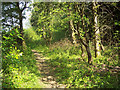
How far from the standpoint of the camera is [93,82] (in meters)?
6.23

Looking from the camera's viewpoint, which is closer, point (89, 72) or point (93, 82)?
point (93, 82)

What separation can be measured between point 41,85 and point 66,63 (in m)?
3.31

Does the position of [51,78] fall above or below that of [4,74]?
below

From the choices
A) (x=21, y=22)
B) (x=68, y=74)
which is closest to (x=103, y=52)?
(x=68, y=74)

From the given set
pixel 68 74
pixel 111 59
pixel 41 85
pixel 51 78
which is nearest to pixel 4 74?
pixel 41 85

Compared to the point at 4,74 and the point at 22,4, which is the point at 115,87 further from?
the point at 22,4

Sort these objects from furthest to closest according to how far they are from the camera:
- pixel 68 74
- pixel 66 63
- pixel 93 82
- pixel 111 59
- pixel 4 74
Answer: pixel 66 63, pixel 111 59, pixel 68 74, pixel 93 82, pixel 4 74

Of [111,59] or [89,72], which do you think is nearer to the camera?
[89,72]

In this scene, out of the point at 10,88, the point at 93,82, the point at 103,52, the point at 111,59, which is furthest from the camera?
the point at 103,52

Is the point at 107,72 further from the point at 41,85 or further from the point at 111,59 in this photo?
the point at 41,85

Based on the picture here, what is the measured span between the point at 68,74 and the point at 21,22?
7945 millimetres

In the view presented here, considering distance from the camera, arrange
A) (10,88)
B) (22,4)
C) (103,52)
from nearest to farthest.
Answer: (10,88) → (103,52) → (22,4)

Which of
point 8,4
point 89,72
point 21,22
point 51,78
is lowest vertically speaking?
point 51,78

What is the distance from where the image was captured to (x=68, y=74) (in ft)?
24.4
